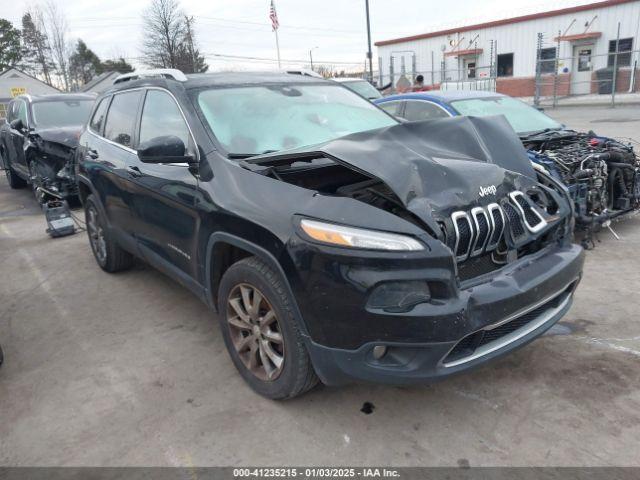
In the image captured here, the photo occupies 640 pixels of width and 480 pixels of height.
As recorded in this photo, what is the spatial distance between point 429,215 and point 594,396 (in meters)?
1.43

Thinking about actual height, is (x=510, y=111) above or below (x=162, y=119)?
below

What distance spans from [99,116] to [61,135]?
→ 153 inches

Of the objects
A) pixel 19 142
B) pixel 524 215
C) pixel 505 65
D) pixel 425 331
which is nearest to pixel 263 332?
pixel 425 331

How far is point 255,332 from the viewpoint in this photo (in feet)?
9.34

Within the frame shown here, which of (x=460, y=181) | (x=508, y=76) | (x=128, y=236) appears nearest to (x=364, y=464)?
(x=460, y=181)

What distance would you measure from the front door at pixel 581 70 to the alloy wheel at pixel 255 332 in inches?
1110

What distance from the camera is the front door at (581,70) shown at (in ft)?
86.8

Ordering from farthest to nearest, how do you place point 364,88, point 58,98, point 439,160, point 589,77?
point 589,77, point 364,88, point 58,98, point 439,160

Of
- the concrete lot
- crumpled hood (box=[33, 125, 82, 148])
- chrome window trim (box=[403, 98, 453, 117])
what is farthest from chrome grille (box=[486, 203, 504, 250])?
crumpled hood (box=[33, 125, 82, 148])

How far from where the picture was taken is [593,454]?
240 cm

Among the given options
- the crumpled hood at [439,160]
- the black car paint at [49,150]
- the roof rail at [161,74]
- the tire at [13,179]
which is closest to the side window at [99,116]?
the roof rail at [161,74]

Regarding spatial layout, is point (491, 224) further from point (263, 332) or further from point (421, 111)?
point (421, 111)

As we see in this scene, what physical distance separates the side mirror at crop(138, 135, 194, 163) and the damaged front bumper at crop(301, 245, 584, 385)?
1.29 metres

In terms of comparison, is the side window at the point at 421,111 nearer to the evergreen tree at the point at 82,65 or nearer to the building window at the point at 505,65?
the building window at the point at 505,65
